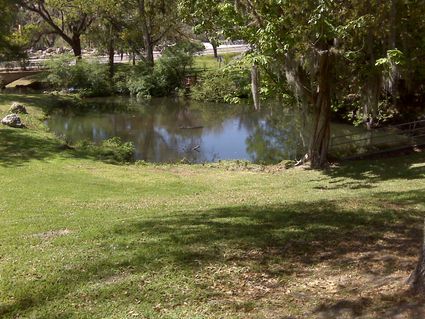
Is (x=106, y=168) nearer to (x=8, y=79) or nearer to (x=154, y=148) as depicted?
(x=154, y=148)

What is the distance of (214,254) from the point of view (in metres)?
7.45

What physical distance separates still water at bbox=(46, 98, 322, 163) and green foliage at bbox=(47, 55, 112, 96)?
3155mm

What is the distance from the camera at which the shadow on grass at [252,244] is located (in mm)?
6727

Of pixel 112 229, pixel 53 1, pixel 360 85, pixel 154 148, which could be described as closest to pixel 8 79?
pixel 53 1

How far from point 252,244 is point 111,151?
17.4 metres

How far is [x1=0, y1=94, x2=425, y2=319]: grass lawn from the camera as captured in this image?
19.1 feet

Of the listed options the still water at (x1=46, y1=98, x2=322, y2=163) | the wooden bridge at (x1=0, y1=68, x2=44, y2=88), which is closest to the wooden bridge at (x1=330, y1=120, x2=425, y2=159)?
the still water at (x1=46, y1=98, x2=322, y2=163)

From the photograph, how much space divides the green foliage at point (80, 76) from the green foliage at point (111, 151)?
25574 millimetres

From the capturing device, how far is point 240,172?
2044cm

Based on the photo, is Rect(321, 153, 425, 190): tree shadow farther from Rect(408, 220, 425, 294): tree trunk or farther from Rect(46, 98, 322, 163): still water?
Rect(408, 220, 425, 294): tree trunk

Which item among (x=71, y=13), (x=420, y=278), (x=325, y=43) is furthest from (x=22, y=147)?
(x=71, y=13)

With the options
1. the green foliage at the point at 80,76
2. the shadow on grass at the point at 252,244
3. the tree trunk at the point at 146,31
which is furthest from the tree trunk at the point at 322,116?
the green foliage at the point at 80,76

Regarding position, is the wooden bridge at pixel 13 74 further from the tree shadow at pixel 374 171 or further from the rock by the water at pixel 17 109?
the tree shadow at pixel 374 171

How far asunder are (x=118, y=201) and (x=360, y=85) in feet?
34.3
